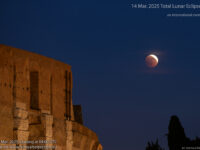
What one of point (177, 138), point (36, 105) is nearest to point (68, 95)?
point (36, 105)

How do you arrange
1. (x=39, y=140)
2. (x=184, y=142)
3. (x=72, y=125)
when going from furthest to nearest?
(x=184, y=142)
(x=72, y=125)
(x=39, y=140)

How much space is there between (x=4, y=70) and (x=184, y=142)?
1244 centimetres

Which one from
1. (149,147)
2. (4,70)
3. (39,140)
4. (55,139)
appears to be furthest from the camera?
(149,147)

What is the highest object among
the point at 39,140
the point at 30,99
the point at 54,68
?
the point at 54,68

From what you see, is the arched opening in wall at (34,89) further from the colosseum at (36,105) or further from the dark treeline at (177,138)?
the dark treeline at (177,138)

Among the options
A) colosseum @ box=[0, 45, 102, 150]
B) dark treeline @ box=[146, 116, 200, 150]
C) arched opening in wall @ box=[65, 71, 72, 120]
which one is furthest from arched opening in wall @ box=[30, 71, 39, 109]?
dark treeline @ box=[146, 116, 200, 150]

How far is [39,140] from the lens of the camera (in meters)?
21.1

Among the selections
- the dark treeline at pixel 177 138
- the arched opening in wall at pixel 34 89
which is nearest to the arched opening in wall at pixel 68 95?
the arched opening in wall at pixel 34 89

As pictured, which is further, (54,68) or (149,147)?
(149,147)

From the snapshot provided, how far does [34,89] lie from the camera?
72.4ft

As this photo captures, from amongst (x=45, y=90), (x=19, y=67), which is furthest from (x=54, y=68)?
(x=19, y=67)

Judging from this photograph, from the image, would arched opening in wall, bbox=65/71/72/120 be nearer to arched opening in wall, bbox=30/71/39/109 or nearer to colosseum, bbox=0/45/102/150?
colosseum, bbox=0/45/102/150

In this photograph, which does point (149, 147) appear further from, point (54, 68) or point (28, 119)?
point (28, 119)

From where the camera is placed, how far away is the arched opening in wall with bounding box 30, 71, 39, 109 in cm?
2186
